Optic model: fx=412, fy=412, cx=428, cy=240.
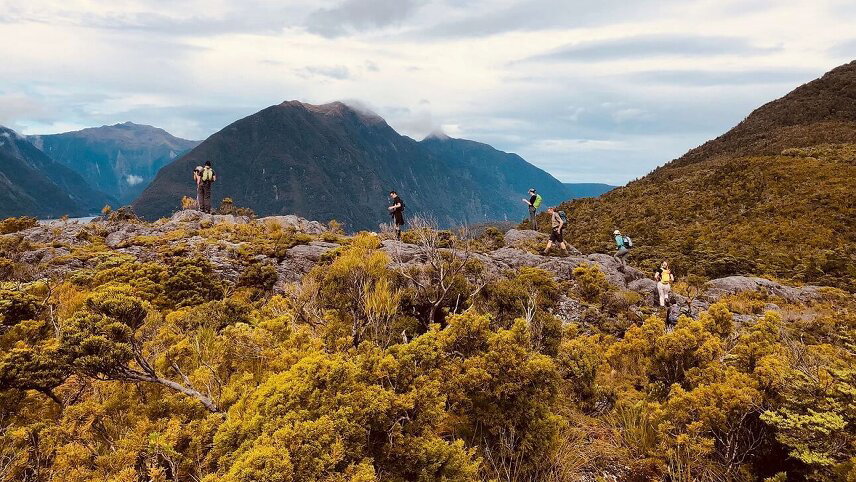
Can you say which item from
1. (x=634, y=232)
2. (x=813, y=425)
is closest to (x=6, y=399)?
(x=813, y=425)

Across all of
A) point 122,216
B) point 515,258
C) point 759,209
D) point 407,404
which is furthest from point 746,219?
point 122,216

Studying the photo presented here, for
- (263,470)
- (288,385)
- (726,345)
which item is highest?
(288,385)

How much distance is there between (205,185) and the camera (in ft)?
74.4

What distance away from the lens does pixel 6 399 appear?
537 centimetres

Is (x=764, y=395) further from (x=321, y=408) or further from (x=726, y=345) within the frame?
(x=321, y=408)

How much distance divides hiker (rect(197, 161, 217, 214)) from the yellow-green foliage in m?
25.8

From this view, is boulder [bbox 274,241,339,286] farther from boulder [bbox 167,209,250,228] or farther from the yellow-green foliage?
the yellow-green foliage

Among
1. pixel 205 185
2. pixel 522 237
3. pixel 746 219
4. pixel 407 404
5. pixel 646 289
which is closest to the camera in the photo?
pixel 407 404

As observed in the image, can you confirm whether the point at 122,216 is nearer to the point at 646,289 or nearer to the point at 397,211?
the point at 397,211

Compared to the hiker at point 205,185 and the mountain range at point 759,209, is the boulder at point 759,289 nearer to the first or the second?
the mountain range at point 759,209

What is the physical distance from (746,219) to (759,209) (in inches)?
65.7

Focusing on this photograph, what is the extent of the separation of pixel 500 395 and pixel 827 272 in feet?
94.8

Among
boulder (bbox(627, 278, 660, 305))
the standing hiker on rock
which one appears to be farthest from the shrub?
boulder (bbox(627, 278, 660, 305))

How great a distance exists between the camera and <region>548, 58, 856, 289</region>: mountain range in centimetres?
2570
